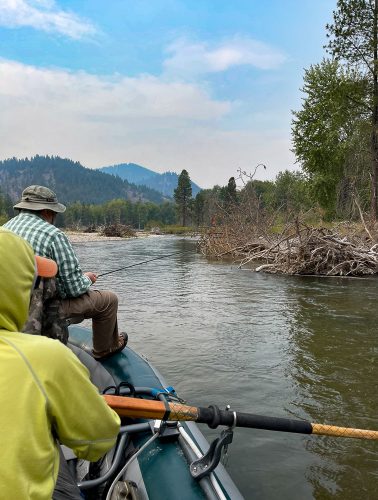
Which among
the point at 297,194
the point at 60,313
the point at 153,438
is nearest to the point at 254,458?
the point at 153,438

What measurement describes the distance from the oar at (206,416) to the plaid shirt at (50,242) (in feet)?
5.55

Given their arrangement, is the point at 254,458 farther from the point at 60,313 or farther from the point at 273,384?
the point at 60,313

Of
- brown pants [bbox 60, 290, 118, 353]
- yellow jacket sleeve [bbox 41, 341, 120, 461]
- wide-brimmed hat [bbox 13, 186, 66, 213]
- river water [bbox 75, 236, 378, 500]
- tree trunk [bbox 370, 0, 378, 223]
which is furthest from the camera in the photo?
tree trunk [bbox 370, 0, 378, 223]

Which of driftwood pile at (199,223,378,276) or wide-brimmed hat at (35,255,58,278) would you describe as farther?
driftwood pile at (199,223,378,276)

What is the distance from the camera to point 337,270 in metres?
13.0

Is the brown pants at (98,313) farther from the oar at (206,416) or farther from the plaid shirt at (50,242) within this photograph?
the oar at (206,416)

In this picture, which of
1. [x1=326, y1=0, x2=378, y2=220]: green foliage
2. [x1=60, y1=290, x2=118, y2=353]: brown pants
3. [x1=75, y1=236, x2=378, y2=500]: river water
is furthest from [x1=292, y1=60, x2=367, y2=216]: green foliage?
[x1=60, y1=290, x2=118, y2=353]: brown pants

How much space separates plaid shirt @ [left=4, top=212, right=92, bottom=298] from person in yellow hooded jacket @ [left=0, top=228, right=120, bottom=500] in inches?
87.6

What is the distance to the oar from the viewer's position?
218 centimetres

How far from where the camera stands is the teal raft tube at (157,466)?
7.46 feet

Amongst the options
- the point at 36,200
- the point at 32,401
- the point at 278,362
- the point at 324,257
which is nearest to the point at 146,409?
the point at 32,401

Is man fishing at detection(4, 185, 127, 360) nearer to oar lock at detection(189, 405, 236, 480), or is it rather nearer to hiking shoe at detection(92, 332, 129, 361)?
hiking shoe at detection(92, 332, 129, 361)

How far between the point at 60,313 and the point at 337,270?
10.9m

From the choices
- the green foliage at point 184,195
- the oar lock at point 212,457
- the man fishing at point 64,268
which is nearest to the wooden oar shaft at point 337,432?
the oar lock at point 212,457
